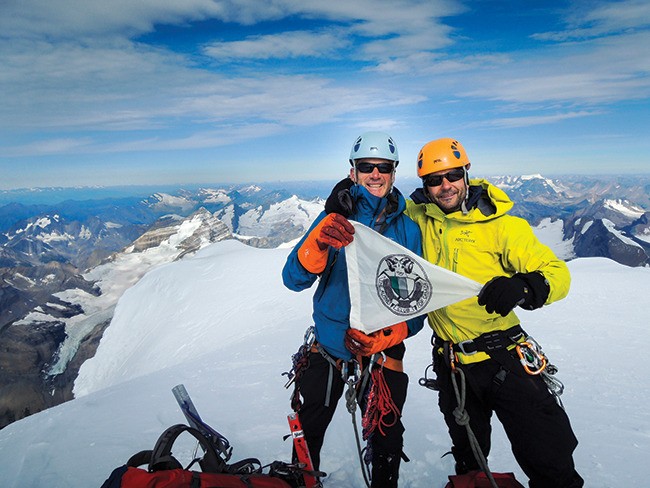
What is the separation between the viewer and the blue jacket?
4.93m

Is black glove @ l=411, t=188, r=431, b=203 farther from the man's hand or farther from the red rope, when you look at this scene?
the red rope

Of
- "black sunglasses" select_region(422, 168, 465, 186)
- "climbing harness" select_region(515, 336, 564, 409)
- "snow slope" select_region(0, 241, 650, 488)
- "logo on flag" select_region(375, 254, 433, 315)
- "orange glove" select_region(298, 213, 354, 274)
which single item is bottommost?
"snow slope" select_region(0, 241, 650, 488)

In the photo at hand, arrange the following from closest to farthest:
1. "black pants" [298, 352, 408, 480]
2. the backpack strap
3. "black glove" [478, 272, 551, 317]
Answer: "black glove" [478, 272, 551, 317], the backpack strap, "black pants" [298, 352, 408, 480]

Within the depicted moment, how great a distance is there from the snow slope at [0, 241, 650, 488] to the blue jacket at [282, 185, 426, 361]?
8.92 feet

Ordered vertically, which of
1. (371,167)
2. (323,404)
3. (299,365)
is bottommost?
(323,404)

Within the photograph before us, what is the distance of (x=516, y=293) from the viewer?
3820 millimetres

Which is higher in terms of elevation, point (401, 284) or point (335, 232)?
point (335, 232)

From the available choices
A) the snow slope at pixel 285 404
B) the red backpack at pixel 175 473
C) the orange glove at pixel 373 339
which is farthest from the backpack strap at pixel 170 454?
the snow slope at pixel 285 404

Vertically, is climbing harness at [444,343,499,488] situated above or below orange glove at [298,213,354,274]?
below

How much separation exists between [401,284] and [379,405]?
1.64 metres

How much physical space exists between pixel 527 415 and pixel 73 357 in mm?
155743

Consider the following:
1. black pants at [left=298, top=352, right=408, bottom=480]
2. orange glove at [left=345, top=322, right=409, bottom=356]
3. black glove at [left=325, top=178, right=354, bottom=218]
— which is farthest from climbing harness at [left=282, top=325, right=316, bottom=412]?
black glove at [left=325, top=178, right=354, bottom=218]

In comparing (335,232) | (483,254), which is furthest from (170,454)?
(483,254)

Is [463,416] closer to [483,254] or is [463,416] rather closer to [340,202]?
[483,254]
